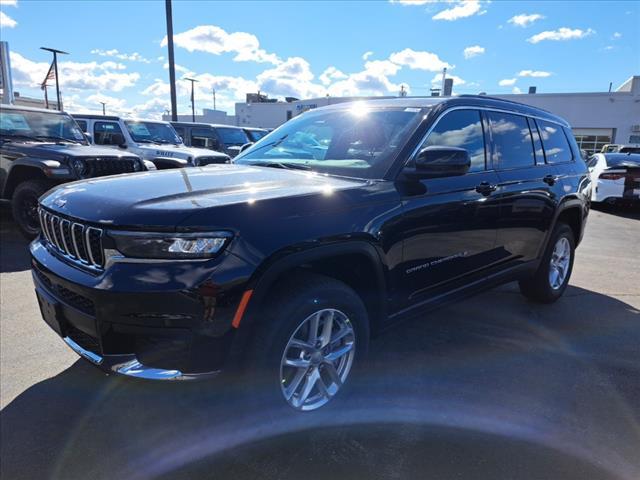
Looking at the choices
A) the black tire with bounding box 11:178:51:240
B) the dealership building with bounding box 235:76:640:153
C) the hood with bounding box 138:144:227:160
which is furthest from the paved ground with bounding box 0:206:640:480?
the dealership building with bounding box 235:76:640:153

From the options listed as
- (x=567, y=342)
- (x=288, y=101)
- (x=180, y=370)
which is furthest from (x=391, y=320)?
(x=288, y=101)

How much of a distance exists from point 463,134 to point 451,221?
0.72m

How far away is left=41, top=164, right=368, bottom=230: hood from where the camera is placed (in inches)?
81.6

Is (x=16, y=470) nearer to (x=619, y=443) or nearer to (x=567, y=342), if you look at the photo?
(x=619, y=443)

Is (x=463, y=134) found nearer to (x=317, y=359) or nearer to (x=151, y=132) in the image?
(x=317, y=359)

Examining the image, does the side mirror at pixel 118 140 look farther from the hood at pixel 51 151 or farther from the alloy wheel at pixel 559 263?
the alloy wheel at pixel 559 263

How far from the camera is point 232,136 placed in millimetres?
14867

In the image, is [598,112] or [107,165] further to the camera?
[598,112]

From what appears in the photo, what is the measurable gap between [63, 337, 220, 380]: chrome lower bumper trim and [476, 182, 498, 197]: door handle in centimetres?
230

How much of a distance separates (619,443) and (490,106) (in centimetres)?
251

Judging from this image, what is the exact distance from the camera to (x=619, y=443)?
2541mm

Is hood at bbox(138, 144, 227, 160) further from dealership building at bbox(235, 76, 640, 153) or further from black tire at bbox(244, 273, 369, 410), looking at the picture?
dealership building at bbox(235, 76, 640, 153)

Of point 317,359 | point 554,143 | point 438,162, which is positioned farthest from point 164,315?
point 554,143

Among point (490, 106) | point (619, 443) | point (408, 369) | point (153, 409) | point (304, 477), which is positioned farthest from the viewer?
point (490, 106)
